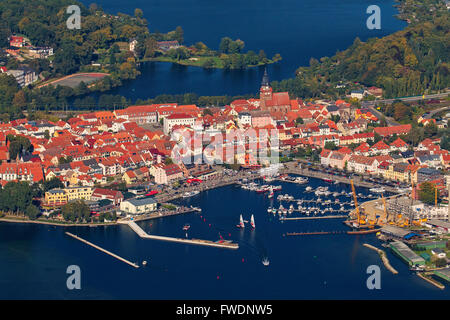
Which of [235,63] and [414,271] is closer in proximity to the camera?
[414,271]

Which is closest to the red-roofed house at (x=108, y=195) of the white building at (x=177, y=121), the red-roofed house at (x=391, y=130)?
the white building at (x=177, y=121)

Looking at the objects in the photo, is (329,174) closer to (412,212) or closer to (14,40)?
(412,212)

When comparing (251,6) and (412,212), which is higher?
(251,6)

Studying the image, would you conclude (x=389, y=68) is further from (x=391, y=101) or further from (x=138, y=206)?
(x=138, y=206)

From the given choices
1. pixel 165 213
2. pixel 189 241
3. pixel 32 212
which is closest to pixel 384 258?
pixel 189 241

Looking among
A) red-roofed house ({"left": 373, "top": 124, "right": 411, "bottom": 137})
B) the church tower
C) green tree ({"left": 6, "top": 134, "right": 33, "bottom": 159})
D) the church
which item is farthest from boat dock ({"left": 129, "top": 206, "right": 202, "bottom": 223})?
the church tower

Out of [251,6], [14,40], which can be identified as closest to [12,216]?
[14,40]
